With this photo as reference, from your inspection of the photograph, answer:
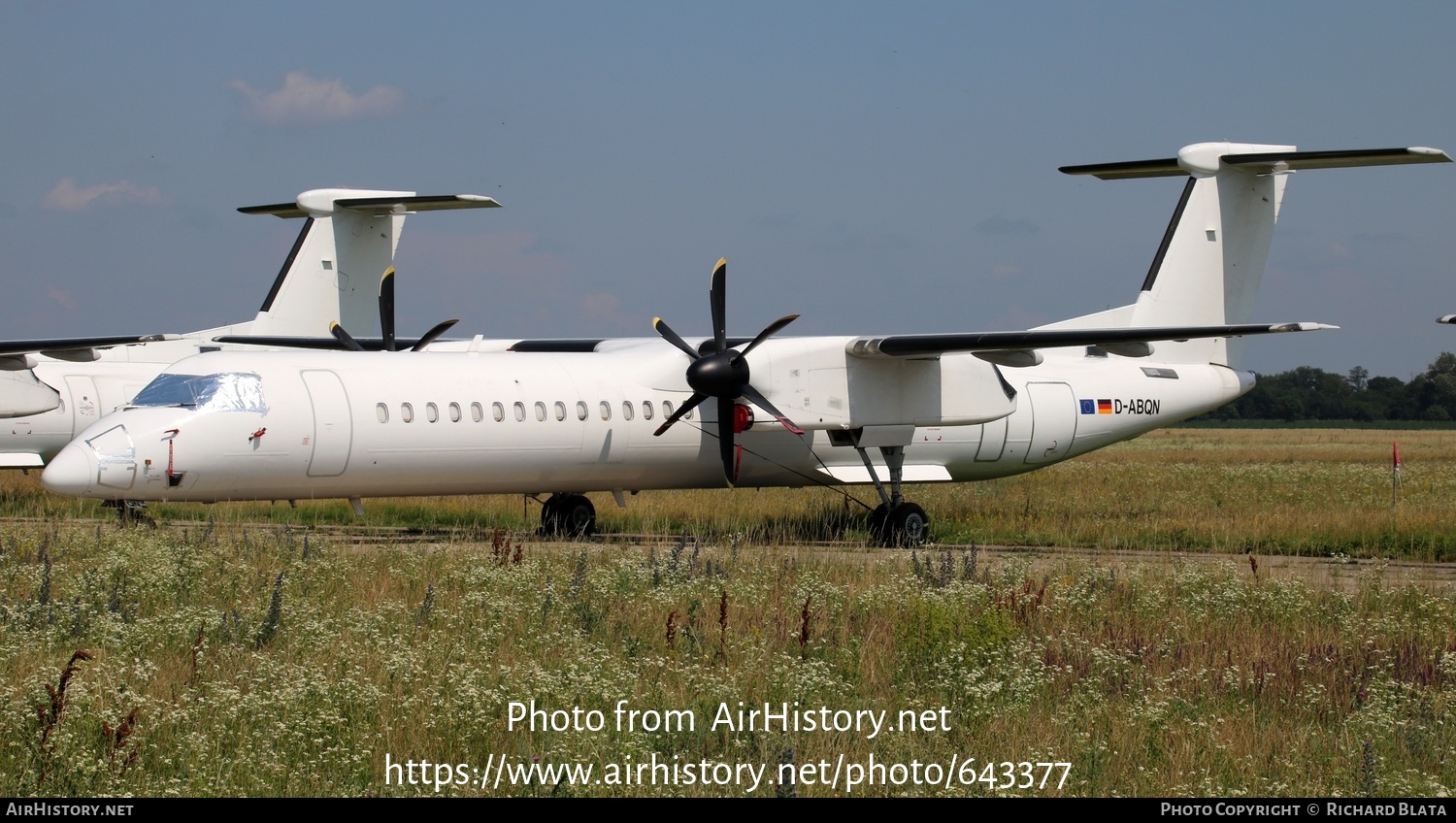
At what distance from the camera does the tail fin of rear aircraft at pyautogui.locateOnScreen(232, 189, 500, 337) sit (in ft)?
96.0

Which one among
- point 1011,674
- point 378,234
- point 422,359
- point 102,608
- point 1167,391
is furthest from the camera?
point 378,234

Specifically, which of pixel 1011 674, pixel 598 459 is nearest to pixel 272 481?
pixel 598 459

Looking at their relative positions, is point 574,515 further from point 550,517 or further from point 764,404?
point 764,404

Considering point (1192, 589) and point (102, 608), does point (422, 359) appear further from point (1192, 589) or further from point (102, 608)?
point (1192, 589)

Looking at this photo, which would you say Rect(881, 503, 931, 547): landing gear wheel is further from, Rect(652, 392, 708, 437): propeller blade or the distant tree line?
the distant tree line

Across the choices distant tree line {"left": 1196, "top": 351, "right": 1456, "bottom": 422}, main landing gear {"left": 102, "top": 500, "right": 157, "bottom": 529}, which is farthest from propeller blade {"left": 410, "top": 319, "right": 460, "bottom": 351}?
distant tree line {"left": 1196, "top": 351, "right": 1456, "bottom": 422}

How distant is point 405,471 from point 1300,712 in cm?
1129

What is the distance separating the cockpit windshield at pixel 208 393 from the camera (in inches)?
634

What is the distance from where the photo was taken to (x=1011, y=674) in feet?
32.1

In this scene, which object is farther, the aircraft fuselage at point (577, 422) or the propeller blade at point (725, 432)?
the propeller blade at point (725, 432)

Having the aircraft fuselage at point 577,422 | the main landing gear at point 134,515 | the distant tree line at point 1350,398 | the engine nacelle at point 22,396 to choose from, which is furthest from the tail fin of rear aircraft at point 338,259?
the distant tree line at point 1350,398

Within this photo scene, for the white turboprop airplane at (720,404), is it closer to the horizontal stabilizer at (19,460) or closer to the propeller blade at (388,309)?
the propeller blade at (388,309)

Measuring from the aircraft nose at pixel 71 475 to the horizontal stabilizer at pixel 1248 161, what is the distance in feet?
54.5

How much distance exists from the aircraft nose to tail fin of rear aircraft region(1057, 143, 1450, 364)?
1527 centimetres
